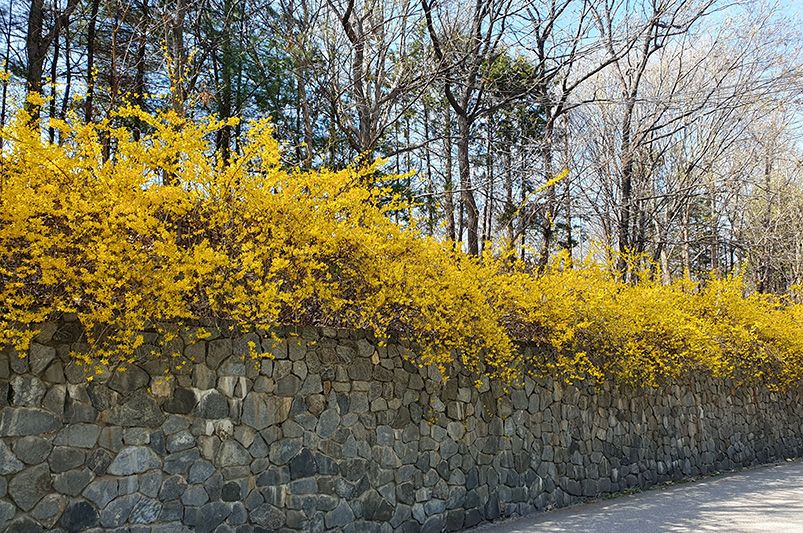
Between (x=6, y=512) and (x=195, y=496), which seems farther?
(x=195, y=496)

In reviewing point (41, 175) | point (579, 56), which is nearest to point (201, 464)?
point (41, 175)

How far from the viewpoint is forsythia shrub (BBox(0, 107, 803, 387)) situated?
147 inches

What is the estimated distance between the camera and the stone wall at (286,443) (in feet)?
12.4

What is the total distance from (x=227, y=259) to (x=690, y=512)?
4958 millimetres

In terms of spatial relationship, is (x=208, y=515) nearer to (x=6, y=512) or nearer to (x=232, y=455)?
(x=232, y=455)

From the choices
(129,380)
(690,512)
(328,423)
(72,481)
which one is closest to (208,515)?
(72,481)

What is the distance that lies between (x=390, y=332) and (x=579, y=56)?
6.08m

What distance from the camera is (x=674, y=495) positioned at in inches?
303

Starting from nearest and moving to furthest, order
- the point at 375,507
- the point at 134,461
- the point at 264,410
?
the point at 134,461
the point at 264,410
the point at 375,507

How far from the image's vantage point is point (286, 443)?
4.84m

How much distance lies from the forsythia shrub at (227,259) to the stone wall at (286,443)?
235 millimetres

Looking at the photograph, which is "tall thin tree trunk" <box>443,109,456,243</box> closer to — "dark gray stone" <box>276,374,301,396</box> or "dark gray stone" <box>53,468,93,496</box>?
"dark gray stone" <box>276,374,301,396</box>

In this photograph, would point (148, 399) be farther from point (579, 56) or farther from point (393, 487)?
point (579, 56)

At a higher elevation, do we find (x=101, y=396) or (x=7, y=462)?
(x=101, y=396)
